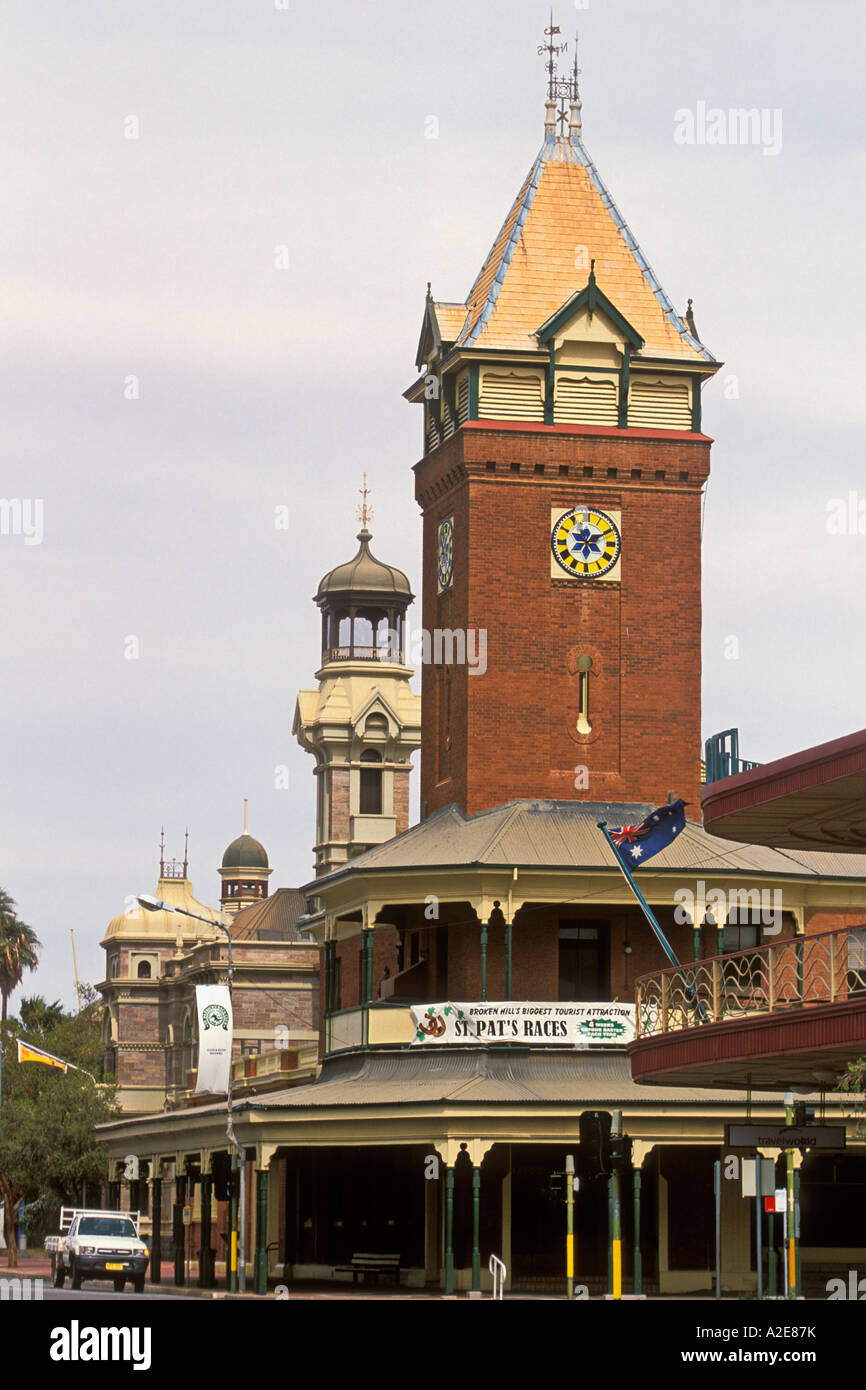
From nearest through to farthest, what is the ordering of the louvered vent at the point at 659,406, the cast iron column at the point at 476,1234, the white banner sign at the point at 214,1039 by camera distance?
the cast iron column at the point at 476,1234 → the white banner sign at the point at 214,1039 → the louvered vent at the point at 659,406

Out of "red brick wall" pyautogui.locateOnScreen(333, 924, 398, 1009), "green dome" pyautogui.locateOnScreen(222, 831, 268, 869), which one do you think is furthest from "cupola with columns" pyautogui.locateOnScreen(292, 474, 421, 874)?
"red brick wall" pyautogui.locateOnScreen(333, 924, 398, 1009)

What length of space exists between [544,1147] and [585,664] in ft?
34.8

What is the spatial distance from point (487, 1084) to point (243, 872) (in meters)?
75.2

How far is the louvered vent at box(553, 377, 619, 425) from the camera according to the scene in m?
54.4

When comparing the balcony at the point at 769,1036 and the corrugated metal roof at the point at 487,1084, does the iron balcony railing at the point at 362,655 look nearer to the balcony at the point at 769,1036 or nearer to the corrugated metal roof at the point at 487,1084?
the corrugated metal roof at the point at 487,1084

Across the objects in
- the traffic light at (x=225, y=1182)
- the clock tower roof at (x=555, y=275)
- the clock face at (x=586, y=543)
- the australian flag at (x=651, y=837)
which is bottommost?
the traffic light at (x=225, y=1182)

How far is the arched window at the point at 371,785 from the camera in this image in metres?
103

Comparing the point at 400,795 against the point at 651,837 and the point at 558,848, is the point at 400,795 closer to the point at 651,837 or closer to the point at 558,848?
the point at 558,848

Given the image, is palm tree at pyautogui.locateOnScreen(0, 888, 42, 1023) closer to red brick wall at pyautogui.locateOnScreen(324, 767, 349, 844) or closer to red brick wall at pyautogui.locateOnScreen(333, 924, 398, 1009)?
red brick wall at pyautogui.locateOnScreen(324, 767, 349, 844)

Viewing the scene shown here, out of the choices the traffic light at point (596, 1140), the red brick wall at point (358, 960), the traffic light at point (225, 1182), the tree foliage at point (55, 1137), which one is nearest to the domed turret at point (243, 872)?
the tree foliage at point (55, 1137)

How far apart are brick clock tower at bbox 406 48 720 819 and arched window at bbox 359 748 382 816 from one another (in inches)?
1873

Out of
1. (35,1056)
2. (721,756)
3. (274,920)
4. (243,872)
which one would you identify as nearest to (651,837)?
(721,756)

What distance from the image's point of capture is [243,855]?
122 m

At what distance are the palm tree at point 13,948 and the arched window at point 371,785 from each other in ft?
64.3
